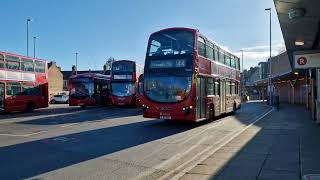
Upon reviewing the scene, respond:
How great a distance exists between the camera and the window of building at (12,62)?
28562mm

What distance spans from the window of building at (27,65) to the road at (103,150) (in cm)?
1223

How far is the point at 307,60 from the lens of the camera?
16.3m

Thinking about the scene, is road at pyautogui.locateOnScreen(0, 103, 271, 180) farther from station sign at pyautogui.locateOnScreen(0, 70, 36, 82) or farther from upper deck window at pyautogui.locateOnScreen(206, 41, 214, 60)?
station sign at pyautogui.locateOnScreen(0, 70, 36, 82)

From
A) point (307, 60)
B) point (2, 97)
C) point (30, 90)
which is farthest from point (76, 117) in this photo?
point (307, 60)

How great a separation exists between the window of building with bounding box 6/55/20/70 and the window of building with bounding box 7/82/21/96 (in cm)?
108

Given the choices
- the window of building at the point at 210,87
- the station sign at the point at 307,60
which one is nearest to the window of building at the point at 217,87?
the window of building at the point at 210,87

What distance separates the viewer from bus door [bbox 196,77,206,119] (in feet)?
65.4

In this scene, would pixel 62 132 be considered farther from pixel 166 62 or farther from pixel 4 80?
pixel 4 80

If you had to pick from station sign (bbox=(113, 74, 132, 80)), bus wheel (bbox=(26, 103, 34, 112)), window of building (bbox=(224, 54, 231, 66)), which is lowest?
bus wheel (bbox=(26, 103, 34, 112))

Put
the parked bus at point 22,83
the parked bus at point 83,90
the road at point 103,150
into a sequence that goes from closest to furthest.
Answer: the road at point 103,150 → the parked bus at point 22,83 → the parked bus at point 83,90

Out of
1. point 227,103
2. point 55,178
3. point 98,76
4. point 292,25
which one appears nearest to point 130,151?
point 55,178

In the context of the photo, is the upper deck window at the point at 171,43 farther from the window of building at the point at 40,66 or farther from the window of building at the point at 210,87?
the window of building at the point at 40,66

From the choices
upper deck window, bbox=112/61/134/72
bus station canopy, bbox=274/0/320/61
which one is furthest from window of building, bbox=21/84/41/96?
bus station canopy, bbox=274/0/320/61

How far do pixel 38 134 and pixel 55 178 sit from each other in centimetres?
799
